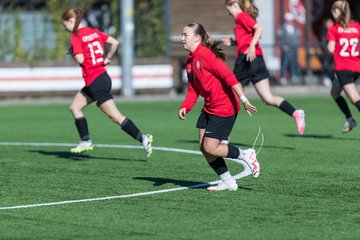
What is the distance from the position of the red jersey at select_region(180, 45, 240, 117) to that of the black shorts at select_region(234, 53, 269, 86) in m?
4.67

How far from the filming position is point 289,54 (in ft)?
113

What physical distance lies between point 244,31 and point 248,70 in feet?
1.84

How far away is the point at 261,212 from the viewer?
9.07 meters

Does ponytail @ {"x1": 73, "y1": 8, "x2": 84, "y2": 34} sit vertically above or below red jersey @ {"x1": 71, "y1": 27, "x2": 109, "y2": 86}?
above

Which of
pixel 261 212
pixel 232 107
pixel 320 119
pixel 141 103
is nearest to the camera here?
pixel 261 212

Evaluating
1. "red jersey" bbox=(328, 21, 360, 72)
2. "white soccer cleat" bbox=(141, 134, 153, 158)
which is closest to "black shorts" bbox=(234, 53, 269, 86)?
"red jersey" bbox=(328, 21, 360, 72)

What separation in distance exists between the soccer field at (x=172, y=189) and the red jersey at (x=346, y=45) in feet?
3.77

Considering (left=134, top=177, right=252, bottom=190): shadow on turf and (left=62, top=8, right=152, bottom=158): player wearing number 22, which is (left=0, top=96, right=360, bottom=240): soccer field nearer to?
(left=134, top=177, right=252, bottom=190): shadow on turf

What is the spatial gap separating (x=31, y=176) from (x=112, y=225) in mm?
3667

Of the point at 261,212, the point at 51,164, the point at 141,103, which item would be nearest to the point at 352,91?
the point at 51,164

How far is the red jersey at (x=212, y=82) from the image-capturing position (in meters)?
10.2

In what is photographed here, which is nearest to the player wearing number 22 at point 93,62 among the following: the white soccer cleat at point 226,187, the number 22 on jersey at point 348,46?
the white soccer cleat at point 226,187

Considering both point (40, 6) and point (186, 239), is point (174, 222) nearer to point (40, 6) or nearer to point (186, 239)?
point (186, 239)

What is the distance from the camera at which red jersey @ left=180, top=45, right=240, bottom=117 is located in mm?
10195
